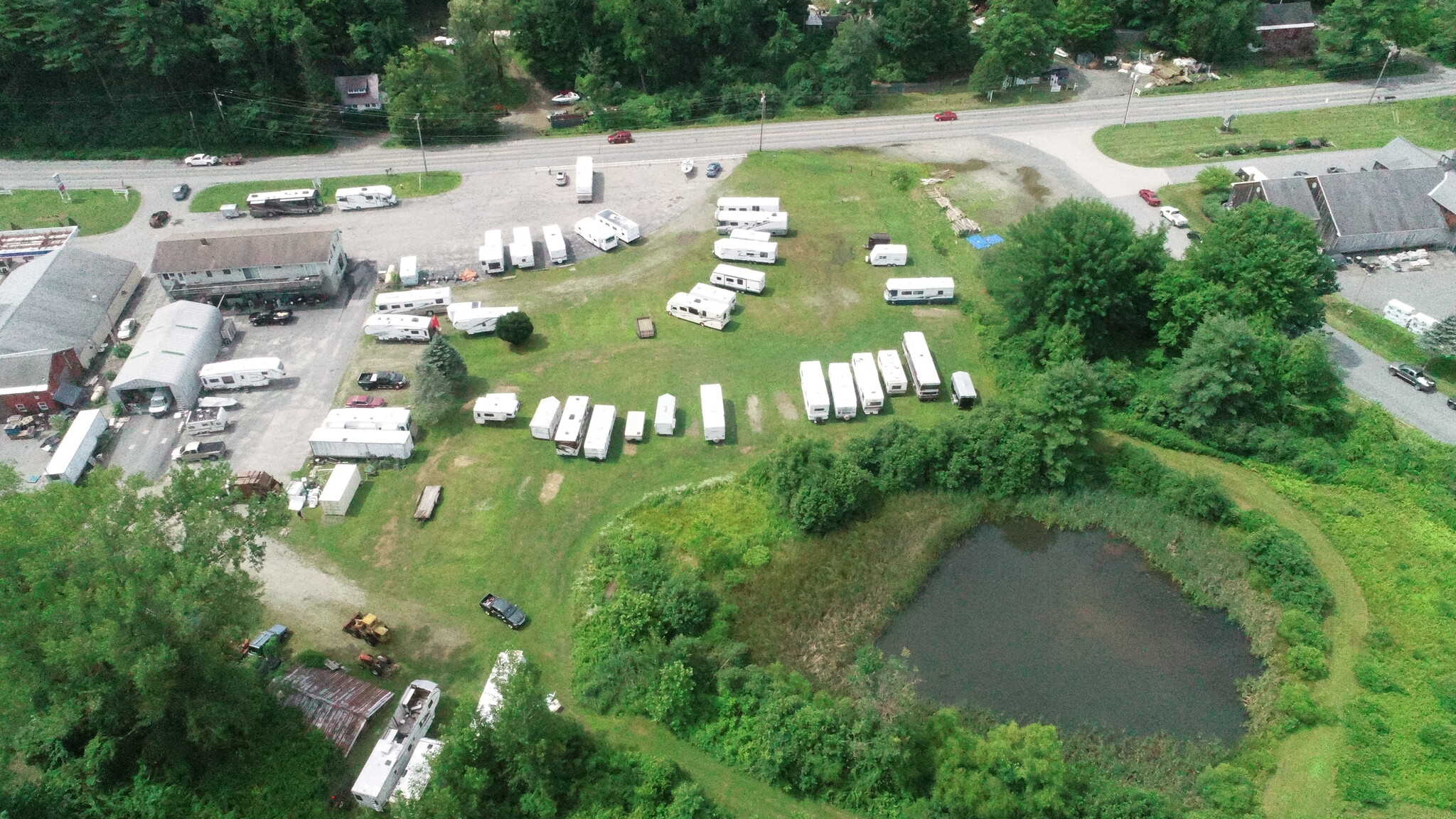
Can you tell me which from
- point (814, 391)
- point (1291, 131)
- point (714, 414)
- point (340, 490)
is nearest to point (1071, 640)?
point (814, 391)

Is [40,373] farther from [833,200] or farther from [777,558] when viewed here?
[833,200]

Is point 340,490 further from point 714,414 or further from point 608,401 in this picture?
point 714,414

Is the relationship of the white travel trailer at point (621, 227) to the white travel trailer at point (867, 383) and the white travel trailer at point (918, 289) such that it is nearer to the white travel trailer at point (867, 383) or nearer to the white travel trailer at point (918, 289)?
the white travel trailer at point (918, 289)

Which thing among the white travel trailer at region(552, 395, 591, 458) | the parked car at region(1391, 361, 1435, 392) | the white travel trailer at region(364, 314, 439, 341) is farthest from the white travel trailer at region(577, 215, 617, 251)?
the parked car at region(1391, 361, 1435, 392)

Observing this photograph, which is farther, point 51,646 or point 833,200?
point 833,200

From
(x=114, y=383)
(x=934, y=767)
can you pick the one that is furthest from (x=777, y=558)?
(x=114, y=383)

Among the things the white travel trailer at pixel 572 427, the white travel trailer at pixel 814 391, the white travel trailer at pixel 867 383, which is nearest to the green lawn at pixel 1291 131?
the white travel trailer at pixel 867 383
